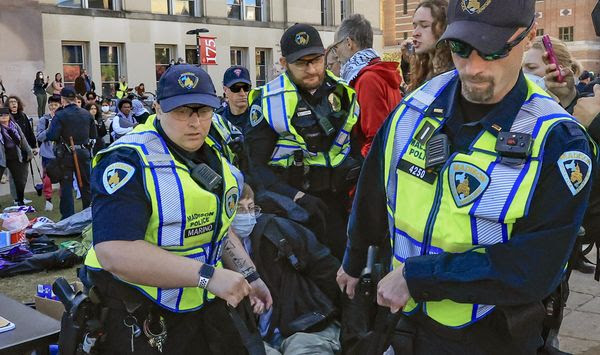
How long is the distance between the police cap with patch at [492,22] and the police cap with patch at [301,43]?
2.23 m

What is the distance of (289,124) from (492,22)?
2.30m

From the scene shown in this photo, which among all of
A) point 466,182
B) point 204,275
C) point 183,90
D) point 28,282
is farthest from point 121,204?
point 28,282

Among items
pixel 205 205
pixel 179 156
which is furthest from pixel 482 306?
pixel 179 156

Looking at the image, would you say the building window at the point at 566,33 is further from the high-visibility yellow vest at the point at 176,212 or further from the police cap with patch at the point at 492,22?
the police cap with patch at the point at 492,22

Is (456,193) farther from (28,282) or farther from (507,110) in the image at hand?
(28,282)

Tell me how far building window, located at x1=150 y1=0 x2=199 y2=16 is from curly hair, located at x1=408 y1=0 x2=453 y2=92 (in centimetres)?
2660

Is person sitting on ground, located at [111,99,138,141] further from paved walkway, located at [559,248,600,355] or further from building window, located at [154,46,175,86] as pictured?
building window, located at [154,46,175,86]

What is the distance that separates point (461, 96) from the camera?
84.4 inches

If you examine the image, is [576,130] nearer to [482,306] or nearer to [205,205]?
[482,306]

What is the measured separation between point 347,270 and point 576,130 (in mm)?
1028

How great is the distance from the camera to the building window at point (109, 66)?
88.5 feet

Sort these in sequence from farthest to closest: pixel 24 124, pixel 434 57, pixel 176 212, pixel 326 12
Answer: pixel 326 12 → pixel 24 124 → pixel 434 57 → pixel 176 212

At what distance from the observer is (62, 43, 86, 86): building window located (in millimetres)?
25859

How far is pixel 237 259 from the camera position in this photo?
9.74 feet
